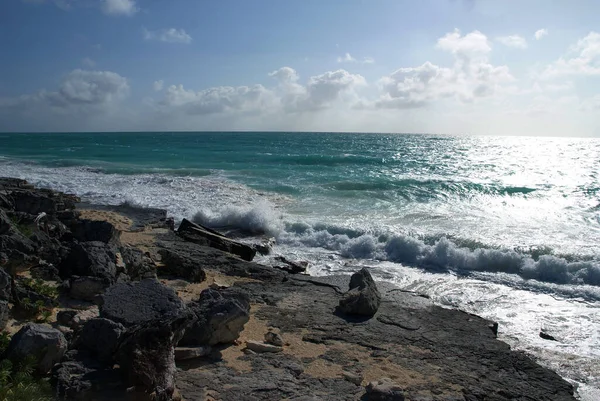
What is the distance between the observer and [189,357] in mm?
5156

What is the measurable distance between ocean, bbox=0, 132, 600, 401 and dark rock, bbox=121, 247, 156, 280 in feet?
14.2

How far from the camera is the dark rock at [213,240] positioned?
36.4 feet

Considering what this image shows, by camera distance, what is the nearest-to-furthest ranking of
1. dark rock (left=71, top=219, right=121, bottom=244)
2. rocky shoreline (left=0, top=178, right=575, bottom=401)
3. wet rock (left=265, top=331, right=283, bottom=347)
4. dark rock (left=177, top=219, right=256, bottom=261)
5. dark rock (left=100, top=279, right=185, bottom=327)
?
rocky shoreline (left=0, top=178, right=575, bottom=401) → dark rock (left=100, top=279, right=185, bottom=327) → wet rock (left=265, top=331, right=283, bottom=347) → dark rock (left=71, top=219, right=121, bottom=244) → dark rock (left=177, top=219, right=256, bottom=261)

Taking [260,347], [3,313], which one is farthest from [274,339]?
[3,313]

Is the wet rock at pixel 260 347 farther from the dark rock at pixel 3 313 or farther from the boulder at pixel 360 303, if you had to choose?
the dark rock at pixel 3 313

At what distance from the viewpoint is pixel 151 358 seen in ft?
14.1

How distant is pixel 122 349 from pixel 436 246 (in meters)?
→ 9.59

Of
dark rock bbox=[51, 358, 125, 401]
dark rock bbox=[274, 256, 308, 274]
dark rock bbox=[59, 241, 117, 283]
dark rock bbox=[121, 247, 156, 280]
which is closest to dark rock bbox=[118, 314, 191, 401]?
dark rock bbox=[51, 358, 125, 401]

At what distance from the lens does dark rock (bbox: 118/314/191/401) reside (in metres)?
4.21

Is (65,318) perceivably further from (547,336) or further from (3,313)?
(547,336)

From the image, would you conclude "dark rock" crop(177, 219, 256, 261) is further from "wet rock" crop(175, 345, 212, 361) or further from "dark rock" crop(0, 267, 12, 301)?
"dark rock" crop(0, 267, 12, 301)

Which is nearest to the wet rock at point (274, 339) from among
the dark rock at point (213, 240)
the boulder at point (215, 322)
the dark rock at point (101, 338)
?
the boulder at point (215, 322)

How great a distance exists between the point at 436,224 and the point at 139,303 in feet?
41.7

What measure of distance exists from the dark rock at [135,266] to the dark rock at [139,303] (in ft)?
6.10
